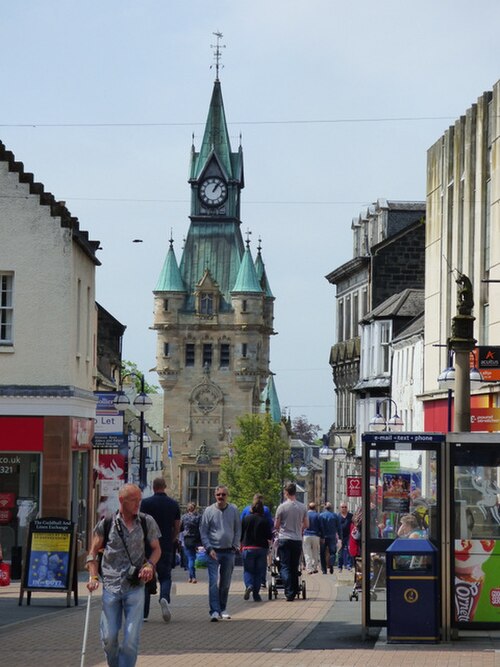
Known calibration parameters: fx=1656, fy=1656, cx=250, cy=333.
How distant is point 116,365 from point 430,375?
29234mm

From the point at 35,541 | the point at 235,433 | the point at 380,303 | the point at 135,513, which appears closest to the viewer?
the point at 135,513

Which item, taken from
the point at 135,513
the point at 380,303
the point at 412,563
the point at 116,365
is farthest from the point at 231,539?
the point at 380,303

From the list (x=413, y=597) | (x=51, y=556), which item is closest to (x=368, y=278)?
(x=51, y=556)

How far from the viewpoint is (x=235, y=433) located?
170 m

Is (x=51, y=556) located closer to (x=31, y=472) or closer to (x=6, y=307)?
(x=31, y=472)

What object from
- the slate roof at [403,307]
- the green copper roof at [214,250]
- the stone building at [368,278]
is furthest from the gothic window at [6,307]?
the green copper roof at [214,250]

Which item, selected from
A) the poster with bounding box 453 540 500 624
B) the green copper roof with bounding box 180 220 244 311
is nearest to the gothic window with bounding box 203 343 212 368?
the green copper roof with bounding box 180 220 244 311

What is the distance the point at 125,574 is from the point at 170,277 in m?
161

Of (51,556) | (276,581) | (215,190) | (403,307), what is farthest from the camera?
(215,190)

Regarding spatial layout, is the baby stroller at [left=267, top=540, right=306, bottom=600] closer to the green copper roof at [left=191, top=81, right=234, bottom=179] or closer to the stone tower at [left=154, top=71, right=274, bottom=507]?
the stone tower at [left=154, top=71, right=274, bottom=507]

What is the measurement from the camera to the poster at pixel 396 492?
17766mm

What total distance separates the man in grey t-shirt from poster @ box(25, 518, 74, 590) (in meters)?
3.13

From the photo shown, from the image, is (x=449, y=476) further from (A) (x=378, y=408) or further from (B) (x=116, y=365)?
(B) (x=116, y=365)

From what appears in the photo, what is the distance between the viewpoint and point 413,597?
1720cm
